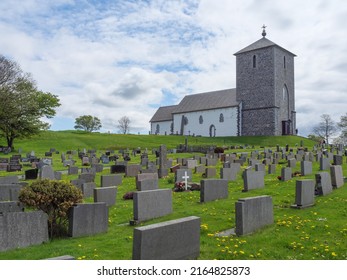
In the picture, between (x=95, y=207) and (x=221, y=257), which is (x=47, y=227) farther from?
(x=221, y=257)

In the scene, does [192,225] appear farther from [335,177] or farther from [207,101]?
[207,101]

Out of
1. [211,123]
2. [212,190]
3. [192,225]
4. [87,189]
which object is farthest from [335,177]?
[211,123]

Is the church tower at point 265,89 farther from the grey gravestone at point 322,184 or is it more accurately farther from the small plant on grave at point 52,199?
the small plant on grave at point 52,199

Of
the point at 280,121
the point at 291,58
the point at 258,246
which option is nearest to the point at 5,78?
the point at 258,246

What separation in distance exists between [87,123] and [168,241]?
346 feet

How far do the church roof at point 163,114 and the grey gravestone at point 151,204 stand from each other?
276ft

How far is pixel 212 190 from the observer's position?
12.4m

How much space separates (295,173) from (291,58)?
61276 mm

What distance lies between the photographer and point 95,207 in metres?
9.05

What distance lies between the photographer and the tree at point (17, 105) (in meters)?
37.0

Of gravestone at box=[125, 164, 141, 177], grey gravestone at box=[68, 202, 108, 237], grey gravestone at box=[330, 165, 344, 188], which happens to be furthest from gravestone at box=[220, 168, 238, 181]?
grey gravestone at box=[68, 202, 108, 237]

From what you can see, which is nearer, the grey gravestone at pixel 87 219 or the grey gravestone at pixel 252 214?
the grey gravestone at pixel 252 214

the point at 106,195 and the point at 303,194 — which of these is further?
the point at 106,195

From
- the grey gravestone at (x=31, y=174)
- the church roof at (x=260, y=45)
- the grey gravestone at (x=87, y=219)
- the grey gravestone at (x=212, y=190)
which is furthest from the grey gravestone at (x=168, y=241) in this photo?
the church roof at (x=260, y=45)
